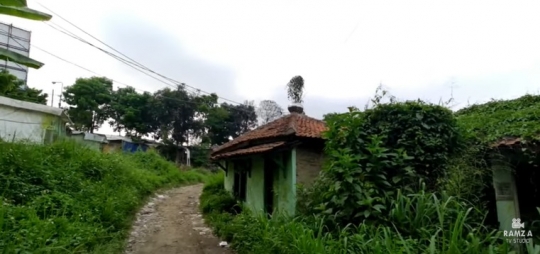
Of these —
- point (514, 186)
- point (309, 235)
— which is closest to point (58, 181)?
point (309, 235)

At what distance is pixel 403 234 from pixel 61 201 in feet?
22.1

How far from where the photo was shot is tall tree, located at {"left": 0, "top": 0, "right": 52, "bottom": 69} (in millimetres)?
3393

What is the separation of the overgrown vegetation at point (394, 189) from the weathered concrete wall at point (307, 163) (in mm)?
779

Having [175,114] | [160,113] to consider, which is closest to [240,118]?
[175,114]

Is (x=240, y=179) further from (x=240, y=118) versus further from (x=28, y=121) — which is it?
(x=240, y=118)

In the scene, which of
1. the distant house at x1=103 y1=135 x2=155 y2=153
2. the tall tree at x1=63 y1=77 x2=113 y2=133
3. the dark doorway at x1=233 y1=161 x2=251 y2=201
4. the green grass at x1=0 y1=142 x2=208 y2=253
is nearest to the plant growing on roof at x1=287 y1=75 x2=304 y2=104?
the dark doorway at x1=233 y1=161 x2=251 y2=201

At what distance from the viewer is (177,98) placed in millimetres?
29438

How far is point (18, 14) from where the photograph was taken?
3543 millimetres

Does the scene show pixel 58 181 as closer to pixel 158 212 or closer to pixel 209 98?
pixel 158 212

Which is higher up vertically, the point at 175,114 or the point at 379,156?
the point at 175,114

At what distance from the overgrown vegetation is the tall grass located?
0.05 ft

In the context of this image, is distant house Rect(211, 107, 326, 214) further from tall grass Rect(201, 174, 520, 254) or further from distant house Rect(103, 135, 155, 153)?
distant house Rect(103, 135, 155, 153)

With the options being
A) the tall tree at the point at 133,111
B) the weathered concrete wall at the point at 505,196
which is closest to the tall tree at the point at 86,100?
the tall tree at the point at 133,111

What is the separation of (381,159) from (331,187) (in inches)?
41.4
